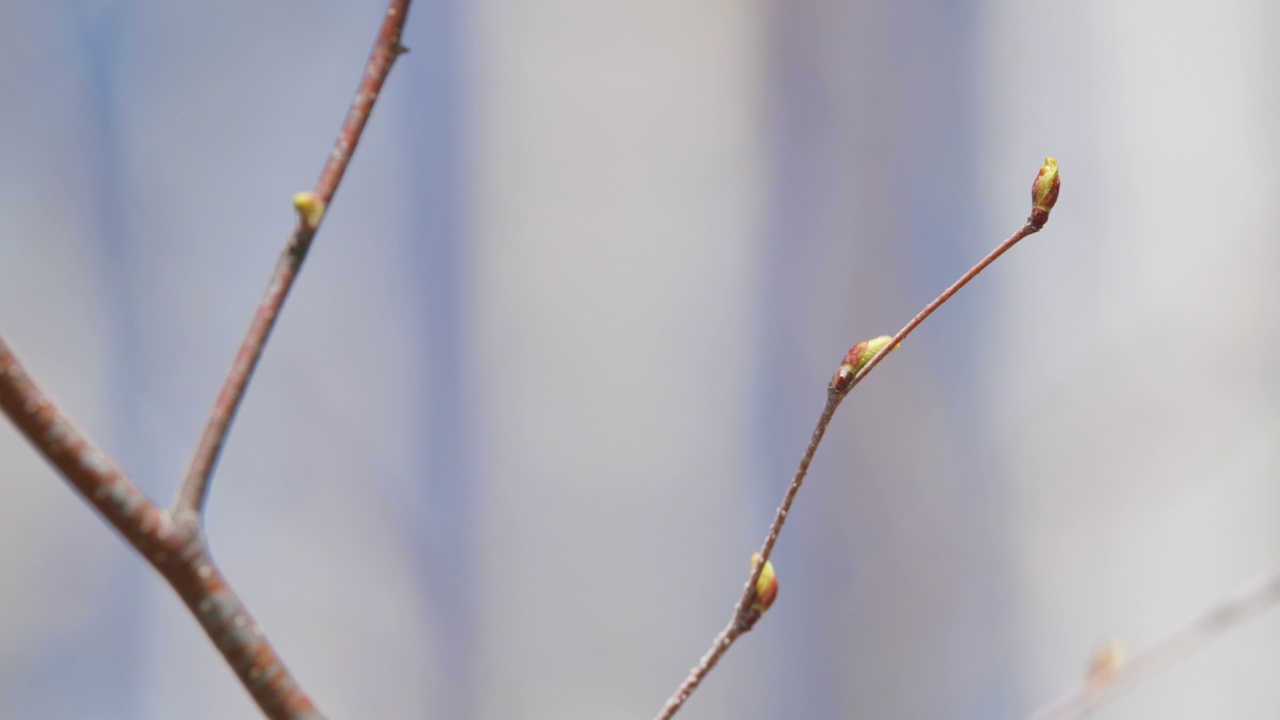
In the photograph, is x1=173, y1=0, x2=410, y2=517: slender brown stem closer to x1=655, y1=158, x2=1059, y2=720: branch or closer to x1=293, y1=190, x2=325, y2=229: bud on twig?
x1=293, y1=190, x2=325, y2=229: bud on twig

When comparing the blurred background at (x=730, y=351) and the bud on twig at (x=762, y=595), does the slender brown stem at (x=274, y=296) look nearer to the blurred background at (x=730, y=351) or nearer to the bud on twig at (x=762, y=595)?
the bud on twig at (x=762, y=595)

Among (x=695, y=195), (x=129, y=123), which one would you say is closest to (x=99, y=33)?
(x=129, y=123)

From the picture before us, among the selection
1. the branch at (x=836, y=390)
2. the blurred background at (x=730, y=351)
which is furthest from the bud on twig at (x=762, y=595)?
the blurred background at (x=730, y=351)

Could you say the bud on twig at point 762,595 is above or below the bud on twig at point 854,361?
below

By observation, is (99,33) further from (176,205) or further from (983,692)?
(983,692)

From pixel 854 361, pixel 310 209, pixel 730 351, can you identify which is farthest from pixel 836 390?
pixel 730 351
